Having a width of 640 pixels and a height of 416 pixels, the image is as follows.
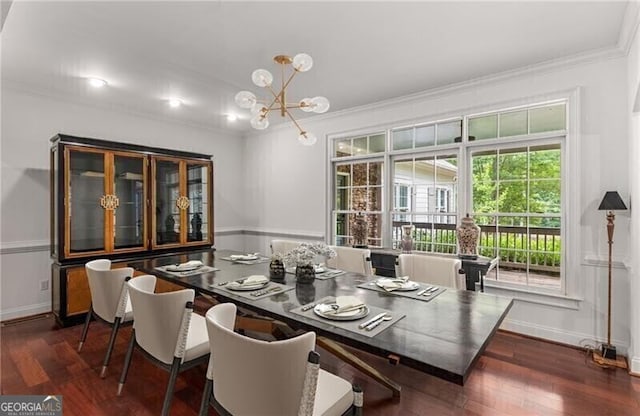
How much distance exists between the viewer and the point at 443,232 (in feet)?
12.9

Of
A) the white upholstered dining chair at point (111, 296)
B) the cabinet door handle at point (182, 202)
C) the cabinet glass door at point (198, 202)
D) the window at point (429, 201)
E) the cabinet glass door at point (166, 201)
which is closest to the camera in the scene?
the white upholstered dining chair at point (111, 296)

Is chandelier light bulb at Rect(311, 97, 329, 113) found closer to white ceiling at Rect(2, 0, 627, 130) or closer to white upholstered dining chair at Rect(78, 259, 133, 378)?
white ceiling at Rect(2, 0, 627, 130)

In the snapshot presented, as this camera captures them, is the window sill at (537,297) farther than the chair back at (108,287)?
Yes

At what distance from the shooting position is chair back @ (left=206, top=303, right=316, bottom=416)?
1.13 m

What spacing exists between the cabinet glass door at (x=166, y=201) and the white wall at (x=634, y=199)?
4.76 meters

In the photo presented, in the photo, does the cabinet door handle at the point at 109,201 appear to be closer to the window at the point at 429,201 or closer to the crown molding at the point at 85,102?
the crown molding at the point at 85,102

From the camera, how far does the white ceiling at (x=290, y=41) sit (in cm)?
228

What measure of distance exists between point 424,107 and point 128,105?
3.84 metres

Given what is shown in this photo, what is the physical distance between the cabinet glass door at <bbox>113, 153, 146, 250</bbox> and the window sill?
415 centimetres

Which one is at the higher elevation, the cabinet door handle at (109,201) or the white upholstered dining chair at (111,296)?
the cabinet door handle at (109,201)

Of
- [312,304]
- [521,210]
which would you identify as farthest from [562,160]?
[312,304]

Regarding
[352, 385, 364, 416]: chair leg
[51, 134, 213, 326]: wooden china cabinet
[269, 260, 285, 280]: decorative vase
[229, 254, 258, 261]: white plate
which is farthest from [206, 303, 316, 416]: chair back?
[51, 134, 213, 326]: wooden china cabinet

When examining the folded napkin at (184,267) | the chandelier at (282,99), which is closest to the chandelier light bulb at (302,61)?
the chandelier at (282,99)

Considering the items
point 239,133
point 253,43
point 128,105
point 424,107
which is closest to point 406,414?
point 253,43
